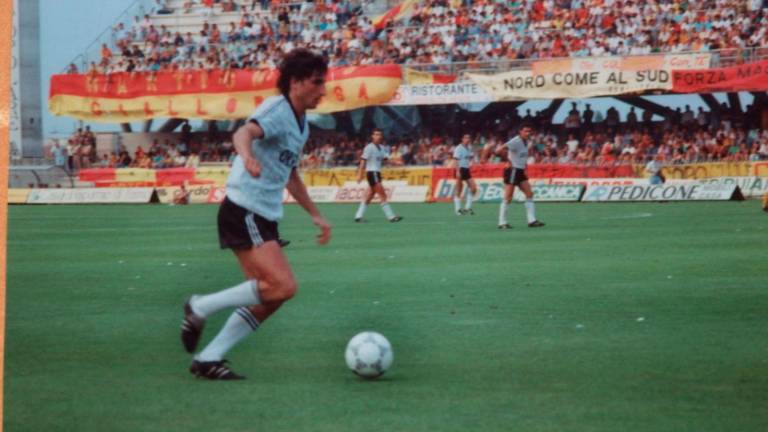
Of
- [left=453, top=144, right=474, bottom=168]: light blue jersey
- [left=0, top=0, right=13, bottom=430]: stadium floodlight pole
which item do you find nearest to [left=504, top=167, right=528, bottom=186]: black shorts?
[left=453, top=144, right=474, bottom=168]: light blue jersey

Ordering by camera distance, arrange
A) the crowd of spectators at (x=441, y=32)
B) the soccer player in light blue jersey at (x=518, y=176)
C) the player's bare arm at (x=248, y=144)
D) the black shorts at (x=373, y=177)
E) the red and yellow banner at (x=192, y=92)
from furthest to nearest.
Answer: the red and yellow banner at (x=192, y=92) < the crowd of spectators at (x=441, y=32) < the black shorts at (x=373, y=177) < the soccer player in light blue jersey at (x=518, y=176) < the player's bare arm at (x=248, y=144)

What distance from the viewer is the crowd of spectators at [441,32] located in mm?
38969

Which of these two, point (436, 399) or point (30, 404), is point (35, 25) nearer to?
point (30, 404)

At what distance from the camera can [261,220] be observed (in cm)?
743

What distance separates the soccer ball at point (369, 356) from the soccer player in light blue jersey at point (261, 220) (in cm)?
53

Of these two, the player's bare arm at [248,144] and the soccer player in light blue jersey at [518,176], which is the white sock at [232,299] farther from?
the soccer player in light blue jersey at [518,176]

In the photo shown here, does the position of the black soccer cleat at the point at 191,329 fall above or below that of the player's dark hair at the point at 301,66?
below

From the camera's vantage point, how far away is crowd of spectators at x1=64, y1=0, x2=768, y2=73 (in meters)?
39.0

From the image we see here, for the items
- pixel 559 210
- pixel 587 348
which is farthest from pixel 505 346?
pixel 559 210

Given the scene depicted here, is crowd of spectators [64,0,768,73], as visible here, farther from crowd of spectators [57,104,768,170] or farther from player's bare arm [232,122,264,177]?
player's bare arm [232,122,264,177]

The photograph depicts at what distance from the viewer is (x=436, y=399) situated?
662cm

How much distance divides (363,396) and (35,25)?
4551mm

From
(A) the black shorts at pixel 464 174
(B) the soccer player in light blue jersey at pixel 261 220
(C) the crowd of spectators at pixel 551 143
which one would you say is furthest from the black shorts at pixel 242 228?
(C) the crowd of spectators at pixel 551 143

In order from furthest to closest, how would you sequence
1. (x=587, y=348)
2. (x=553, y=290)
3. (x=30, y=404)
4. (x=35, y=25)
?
1. (x=553, y=290)
2. (x=35, y=25)
3. (x=587, y=348)
4. (x=30, y=404)
